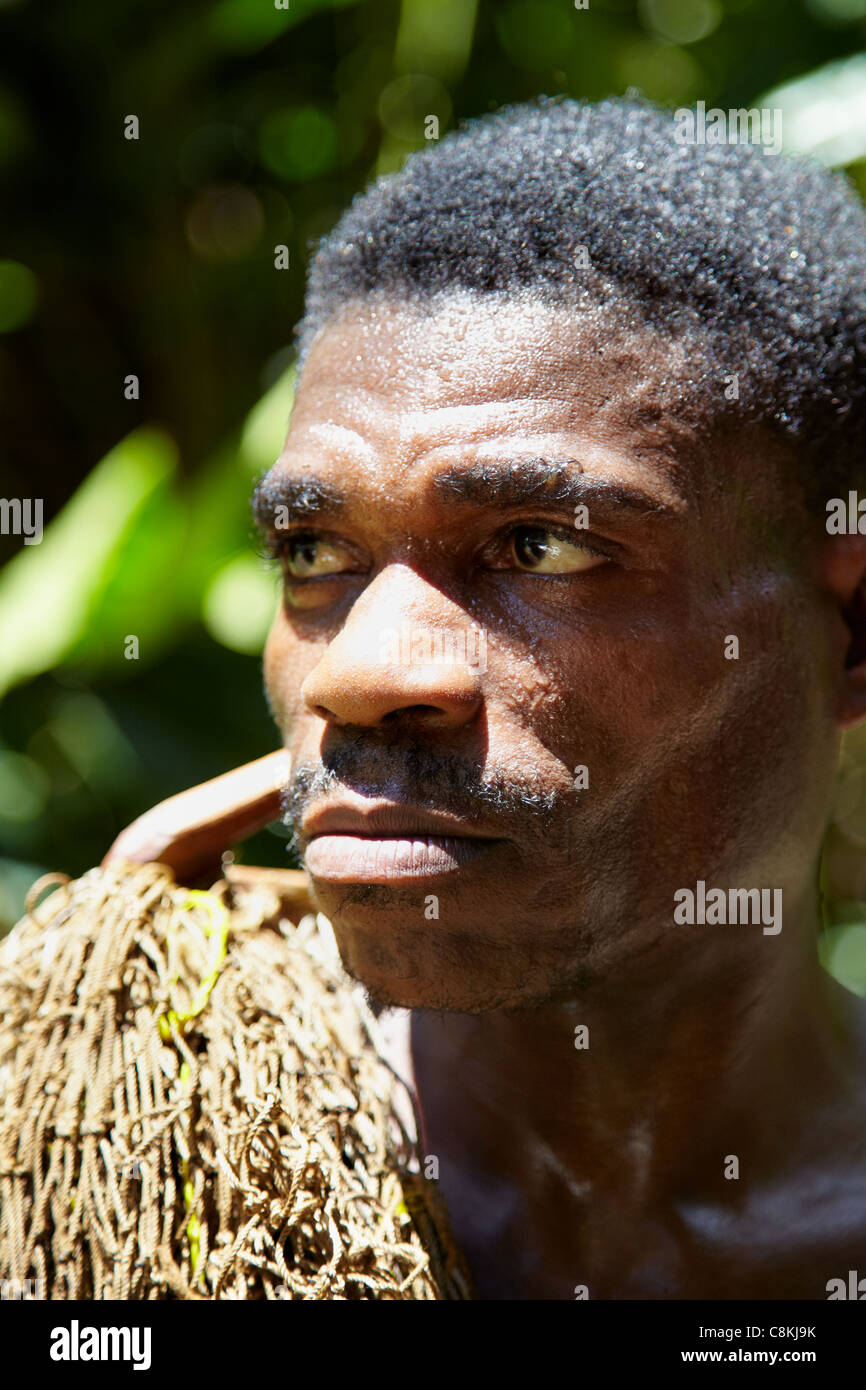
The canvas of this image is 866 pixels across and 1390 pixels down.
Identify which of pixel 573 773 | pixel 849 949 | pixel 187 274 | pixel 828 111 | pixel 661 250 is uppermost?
pixel 187 274

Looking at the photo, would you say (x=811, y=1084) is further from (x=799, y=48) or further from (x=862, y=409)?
(x=799, y=48)

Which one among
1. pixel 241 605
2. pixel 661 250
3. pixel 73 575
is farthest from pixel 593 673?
pixel 73 575

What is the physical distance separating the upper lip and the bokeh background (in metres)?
2.08

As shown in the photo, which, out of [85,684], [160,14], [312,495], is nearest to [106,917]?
[312,495]

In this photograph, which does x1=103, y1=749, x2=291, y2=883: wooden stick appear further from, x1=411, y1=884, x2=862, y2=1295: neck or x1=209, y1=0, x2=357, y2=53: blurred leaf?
x1=209, y1=0, x2=357, y2=53: blurred leaf

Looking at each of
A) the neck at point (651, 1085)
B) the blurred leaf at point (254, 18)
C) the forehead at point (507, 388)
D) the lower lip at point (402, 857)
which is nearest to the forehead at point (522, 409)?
the forehead at point (507, 388)

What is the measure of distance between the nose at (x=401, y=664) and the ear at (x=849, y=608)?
2.16ft

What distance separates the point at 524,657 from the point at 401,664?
0.18m

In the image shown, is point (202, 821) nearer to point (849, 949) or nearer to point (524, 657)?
point (524, 657)

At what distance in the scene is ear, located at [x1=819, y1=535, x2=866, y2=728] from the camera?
211cm

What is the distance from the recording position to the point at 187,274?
5004mm

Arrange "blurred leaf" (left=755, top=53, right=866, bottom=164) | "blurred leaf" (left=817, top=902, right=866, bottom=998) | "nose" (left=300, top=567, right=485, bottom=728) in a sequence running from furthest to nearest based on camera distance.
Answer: "blurred leaf" (left=817, top=902, right=866, bottom=998)
"blurred leaf" (left=755, top=53, right=866, bottom=164)
"nose" (left=300, top=567, right=485, bottom=728)

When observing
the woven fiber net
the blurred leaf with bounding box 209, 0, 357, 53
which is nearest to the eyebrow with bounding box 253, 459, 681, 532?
the woven fiber net

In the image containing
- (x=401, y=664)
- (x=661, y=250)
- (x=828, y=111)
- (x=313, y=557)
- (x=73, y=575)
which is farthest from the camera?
(x=73, y=575)
